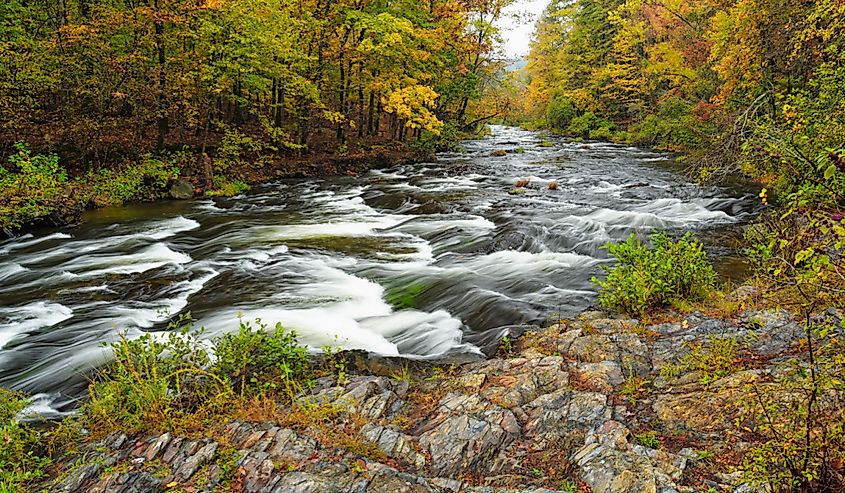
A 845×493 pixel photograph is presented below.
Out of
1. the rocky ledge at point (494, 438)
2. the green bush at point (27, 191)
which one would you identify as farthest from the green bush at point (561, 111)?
the rocky ledge at point (494, 438)

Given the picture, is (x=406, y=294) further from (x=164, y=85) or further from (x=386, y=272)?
(x=164, y=85)

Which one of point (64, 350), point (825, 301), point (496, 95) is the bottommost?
point (64, 350)

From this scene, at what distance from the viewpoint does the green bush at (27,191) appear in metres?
12.3

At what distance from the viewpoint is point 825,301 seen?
3.34m

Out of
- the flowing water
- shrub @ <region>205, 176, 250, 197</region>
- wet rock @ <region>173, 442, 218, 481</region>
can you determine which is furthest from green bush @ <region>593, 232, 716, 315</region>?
shrub @ <region>205, 176, 250, 197</region>

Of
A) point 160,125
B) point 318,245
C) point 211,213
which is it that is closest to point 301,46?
point 160,125

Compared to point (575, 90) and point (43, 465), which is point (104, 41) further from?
point (575, 90)

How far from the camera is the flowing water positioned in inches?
283

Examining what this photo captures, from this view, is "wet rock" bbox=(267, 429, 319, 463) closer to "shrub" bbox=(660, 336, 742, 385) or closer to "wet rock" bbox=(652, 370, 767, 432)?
"wet rock" bbox=(652, 370, 767, 432)

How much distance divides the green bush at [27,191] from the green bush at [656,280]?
13.3m

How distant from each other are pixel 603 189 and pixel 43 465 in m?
16.6

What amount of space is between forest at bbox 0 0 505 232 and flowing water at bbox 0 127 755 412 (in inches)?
68.6

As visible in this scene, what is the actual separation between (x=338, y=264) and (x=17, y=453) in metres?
6.60

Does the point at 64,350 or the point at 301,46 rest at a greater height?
the point at 301,46
